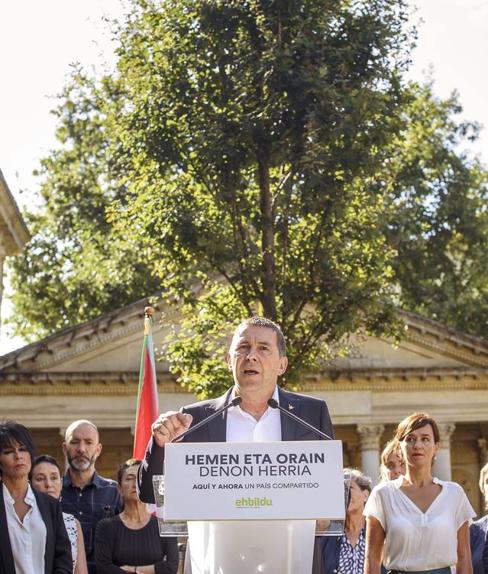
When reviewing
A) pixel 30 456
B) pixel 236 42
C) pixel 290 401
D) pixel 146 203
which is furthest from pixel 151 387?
pixel 290 401

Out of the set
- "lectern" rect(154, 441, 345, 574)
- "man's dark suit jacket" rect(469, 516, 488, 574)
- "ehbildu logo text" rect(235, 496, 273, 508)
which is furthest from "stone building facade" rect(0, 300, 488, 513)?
"ehbildu logo text" rect(235, 496, 273, 508)

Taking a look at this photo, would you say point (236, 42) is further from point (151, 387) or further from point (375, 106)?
point (151, 387)

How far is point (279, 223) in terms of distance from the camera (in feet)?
77.7

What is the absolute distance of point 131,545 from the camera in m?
9.39

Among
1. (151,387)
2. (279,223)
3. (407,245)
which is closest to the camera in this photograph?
(151,387)

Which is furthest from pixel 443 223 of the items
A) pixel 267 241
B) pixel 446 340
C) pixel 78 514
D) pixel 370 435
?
pixel 78 514

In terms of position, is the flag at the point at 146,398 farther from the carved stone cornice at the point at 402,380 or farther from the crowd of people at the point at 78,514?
the carved stone cornice at the point at 402,380

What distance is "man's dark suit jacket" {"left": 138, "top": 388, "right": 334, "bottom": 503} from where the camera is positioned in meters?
4.84

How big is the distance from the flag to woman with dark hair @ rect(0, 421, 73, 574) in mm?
8090

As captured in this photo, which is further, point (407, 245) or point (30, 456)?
point (407, 245)

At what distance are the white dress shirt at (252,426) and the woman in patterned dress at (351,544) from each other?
12.3 ft

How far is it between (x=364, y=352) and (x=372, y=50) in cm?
1876

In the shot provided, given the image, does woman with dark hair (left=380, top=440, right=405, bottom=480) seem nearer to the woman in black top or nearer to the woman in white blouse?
the woman in black top

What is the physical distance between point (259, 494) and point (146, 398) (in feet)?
42.9
